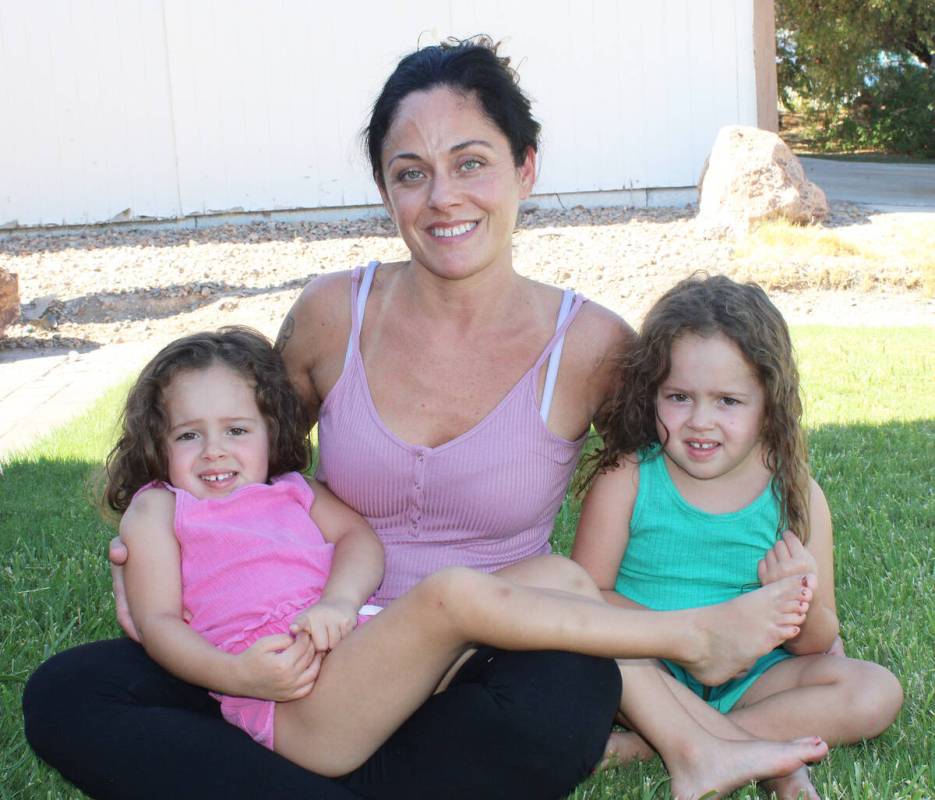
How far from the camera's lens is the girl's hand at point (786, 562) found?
264cm

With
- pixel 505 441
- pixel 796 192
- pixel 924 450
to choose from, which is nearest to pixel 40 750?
pixel 505 441

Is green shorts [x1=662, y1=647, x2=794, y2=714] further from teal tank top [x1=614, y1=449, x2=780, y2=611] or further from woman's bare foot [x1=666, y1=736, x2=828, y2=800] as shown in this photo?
woman's bare foot [x1=666, y1=736, x2=828, y2=800]

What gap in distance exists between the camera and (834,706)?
2598mm

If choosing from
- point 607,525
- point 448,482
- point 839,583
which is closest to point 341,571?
point 448,482

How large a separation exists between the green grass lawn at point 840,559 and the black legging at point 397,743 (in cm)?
26

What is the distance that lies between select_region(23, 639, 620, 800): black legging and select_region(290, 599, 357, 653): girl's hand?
8.6 inches

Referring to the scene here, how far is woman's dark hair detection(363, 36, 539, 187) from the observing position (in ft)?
9.18

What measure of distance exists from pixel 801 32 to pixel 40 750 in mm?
25696

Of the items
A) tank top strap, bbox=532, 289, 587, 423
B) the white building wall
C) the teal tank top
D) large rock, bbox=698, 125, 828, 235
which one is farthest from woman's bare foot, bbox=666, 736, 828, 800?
the white building wall

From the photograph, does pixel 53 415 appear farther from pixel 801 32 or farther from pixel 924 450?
pixel 801 32

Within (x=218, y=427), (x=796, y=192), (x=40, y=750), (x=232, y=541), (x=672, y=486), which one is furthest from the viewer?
(x=796, y=192)

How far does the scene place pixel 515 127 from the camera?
2.86m

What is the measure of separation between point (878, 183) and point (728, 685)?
15438 millimetres

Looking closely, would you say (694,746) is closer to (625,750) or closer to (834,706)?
(625,750)
